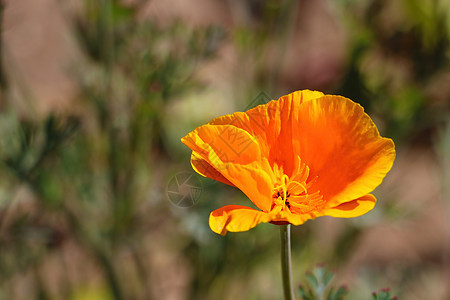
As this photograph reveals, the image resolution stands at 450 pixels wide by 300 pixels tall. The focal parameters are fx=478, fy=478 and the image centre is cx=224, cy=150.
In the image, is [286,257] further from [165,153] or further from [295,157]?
[165,153]

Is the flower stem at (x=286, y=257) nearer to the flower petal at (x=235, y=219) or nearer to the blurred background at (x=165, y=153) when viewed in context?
the flower petal at (x=235, y=219)

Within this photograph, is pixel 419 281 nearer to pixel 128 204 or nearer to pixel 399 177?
pixel 399 177

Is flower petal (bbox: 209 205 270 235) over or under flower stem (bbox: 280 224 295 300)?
over

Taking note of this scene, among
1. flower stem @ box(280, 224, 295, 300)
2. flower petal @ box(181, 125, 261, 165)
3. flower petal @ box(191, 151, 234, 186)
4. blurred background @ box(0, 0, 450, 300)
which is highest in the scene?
flower petal @ box(181, 125, 261, 165)

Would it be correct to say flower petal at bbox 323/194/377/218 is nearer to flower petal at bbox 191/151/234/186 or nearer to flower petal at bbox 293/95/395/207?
flower petal at bbox 293/95/395/207

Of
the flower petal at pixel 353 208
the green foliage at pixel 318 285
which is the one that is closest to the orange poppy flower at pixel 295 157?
the flower petal at pixel 353 208

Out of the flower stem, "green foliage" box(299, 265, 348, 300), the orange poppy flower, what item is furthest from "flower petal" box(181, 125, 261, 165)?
"green foliage" box(299, 265, 348, 300)

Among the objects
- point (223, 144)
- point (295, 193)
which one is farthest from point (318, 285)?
point (223, 144)
